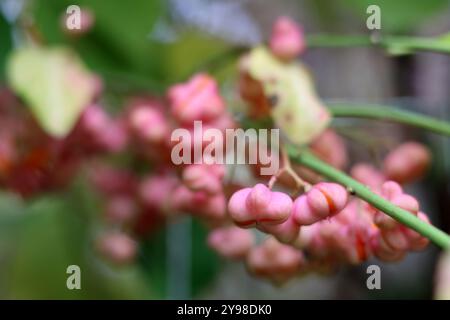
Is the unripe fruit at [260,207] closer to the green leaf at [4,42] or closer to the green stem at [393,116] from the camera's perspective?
the green stem at [393,116]

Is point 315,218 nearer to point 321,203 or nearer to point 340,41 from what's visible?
point 321,203

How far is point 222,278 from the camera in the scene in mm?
1014

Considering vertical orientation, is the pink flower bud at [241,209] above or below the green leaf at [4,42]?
below

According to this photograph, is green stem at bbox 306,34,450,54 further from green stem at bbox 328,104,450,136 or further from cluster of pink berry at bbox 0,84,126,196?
cluster of pink berry at bbox 0,84,126,196

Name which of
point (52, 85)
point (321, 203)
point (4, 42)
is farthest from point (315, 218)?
point (4, 42)

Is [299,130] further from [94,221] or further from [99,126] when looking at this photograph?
[94,221]

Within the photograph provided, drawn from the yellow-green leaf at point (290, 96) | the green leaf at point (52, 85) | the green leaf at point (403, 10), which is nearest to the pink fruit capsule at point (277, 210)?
the yellow-green leaf at point (290, 96)

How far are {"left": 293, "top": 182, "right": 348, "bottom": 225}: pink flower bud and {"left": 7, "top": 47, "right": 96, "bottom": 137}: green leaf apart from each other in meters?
0.23

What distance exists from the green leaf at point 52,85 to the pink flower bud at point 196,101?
9cm

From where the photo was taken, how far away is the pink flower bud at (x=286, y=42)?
577mm

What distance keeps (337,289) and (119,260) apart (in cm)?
45

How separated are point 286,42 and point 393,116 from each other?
12 centimetres

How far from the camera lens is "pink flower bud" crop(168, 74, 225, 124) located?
52 cm
